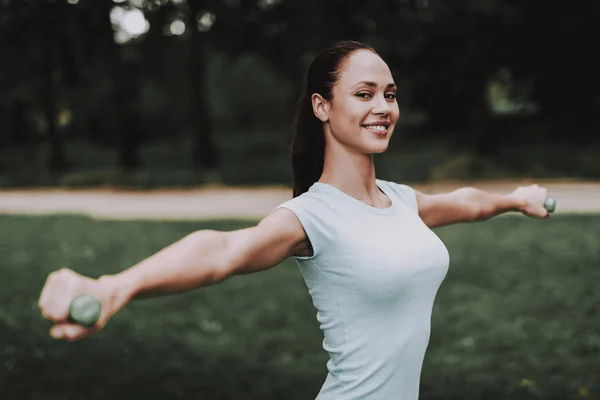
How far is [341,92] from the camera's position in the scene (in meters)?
2.43

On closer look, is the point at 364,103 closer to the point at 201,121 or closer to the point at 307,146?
the point at 307,146

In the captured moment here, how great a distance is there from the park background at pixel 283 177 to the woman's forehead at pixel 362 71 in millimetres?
3637

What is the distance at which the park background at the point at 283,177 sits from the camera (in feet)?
20.5

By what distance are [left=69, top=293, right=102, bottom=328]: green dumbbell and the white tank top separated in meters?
0.72

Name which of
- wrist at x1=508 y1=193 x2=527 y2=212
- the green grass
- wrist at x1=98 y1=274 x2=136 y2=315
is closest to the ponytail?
wrist at x1=98 y1=274 x2=136 y2=315

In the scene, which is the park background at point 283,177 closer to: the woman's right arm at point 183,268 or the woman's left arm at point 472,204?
the woman's left arm at point 472,204

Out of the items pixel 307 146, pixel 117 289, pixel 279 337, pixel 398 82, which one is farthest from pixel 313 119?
pixel 398 82

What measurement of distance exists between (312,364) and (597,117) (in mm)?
27487

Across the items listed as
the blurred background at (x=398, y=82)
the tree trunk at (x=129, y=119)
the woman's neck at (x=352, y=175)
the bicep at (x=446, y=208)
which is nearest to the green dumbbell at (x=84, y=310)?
the woman's neck at (x=352, y=175)

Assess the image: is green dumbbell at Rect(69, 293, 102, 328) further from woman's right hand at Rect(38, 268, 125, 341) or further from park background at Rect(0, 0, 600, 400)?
park background at Rect(0, 0, 600, 400)

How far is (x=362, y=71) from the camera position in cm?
→ 243

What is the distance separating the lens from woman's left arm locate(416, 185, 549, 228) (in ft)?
9.55

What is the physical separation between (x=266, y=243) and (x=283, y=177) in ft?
76.5

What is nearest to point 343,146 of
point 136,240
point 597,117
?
point 136,240
